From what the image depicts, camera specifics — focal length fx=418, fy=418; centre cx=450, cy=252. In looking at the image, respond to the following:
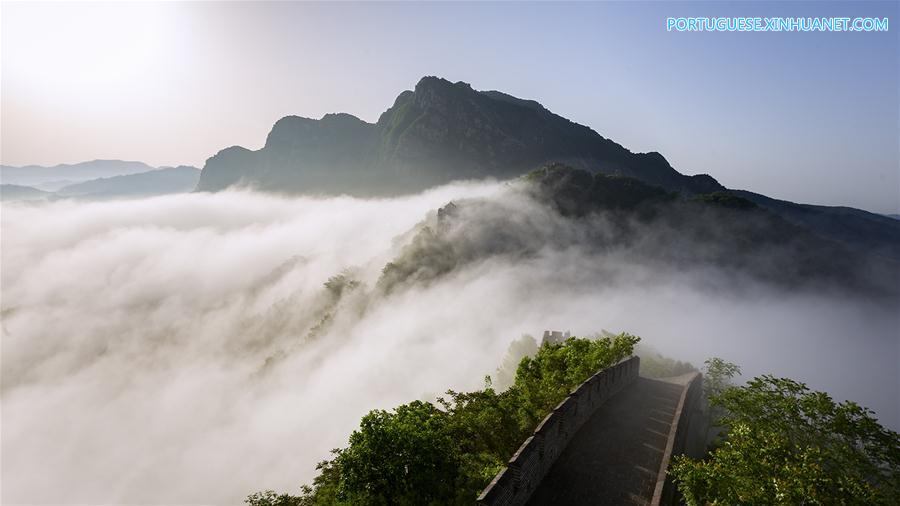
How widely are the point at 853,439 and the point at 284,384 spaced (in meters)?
159

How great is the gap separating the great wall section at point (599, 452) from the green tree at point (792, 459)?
1.90m

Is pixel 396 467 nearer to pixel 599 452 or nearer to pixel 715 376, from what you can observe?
pixel 599 452

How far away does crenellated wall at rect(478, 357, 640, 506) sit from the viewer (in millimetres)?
15688

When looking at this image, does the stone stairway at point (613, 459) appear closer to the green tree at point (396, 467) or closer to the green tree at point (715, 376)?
the green tree at point (396, 467)

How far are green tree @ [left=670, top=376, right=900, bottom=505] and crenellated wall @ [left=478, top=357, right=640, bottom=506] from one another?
16.9 ft

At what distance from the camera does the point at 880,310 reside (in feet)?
499

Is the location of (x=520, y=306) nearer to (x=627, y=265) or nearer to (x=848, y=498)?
(x=627, y=265)

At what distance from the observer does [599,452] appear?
71.5 feet

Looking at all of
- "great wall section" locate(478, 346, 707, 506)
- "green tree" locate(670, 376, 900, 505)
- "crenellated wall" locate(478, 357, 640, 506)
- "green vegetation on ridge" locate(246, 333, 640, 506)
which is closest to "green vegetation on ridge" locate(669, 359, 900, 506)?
"green tree" locate(670, 376, 900, 505)

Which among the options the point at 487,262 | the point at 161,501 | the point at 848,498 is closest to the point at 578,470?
the point at 848,498

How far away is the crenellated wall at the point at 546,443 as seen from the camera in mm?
15688

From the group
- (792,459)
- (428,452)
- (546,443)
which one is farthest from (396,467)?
(792,459)

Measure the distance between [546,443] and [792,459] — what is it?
32.0 feet

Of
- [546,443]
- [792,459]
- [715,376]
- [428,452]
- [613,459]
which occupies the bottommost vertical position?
[715,376]
